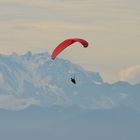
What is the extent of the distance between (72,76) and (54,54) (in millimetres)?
4723

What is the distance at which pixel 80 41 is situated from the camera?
317 feet

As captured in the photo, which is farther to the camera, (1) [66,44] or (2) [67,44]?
(1) [66,44]

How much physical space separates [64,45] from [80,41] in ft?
7.73

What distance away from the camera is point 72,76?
94125 millimetres

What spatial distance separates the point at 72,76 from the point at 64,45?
17.5 feet

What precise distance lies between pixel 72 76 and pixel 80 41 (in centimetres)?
481

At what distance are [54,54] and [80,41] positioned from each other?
3509 millimetres

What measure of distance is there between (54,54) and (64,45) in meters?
1.64

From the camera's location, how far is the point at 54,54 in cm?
9750

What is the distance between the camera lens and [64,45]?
97.9 meters

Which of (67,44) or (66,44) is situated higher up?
(66,44)
